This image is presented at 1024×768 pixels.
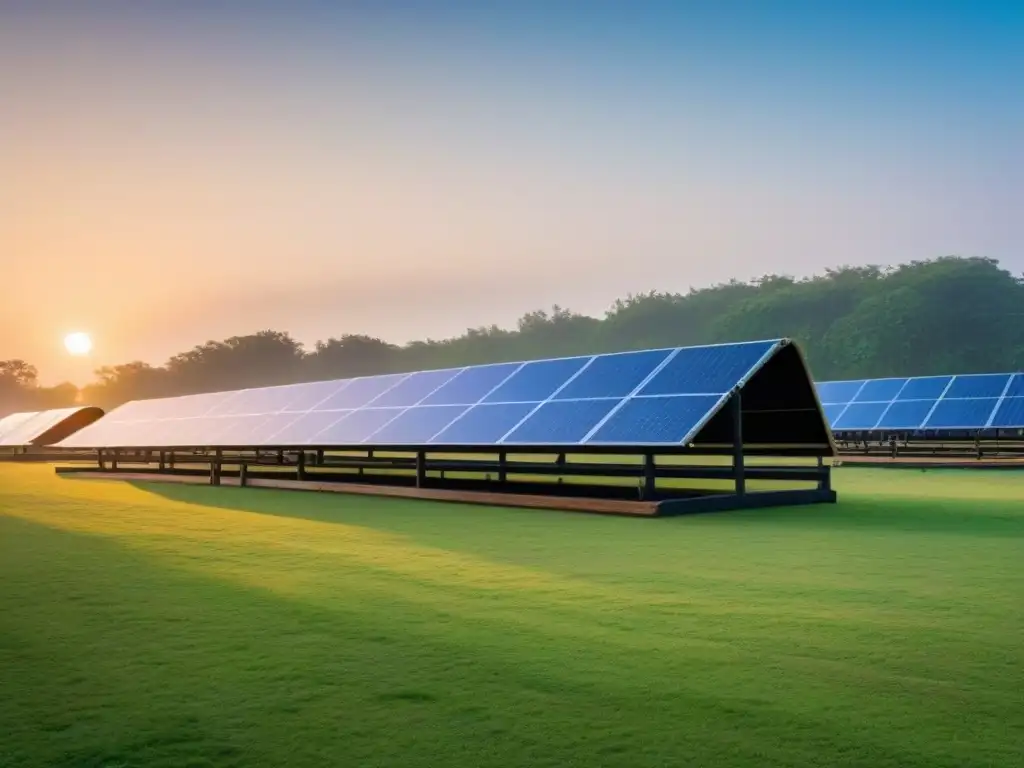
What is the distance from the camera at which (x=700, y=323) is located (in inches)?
4299

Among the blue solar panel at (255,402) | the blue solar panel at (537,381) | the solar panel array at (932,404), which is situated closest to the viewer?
the blue solar panel at (537,381)

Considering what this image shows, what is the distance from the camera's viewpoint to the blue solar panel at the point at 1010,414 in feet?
97.6

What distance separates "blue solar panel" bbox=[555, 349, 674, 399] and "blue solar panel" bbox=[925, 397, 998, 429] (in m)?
17.0

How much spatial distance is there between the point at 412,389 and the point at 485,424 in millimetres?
5437

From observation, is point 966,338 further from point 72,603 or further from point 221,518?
point 72,603

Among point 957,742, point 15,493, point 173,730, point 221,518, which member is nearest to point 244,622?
point 173,730

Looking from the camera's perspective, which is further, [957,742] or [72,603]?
[72,603]

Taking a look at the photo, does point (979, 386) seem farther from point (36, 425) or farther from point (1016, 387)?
point (36, 425)

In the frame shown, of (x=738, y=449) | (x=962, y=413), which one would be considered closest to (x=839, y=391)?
Answer: (x=962, y=413)

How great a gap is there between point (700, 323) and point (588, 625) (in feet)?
345

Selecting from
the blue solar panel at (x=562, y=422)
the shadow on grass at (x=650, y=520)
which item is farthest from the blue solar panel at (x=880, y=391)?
the blue solar panel at (x=562, y=422)

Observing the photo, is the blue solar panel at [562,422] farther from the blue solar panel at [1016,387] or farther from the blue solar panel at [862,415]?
the blue solar panel at [1016,387]

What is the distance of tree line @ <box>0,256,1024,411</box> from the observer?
76.9 meters

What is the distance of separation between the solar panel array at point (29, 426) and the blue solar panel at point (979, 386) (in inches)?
1612
